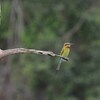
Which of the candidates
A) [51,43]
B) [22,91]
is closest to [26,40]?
[51,43]

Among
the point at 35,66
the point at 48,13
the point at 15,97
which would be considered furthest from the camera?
the point at 48,13

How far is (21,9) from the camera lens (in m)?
14.1

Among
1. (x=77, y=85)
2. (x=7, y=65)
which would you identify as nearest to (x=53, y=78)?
(x=77, y=85)

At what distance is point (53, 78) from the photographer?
14859 millimetres

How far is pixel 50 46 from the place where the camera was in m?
14.5

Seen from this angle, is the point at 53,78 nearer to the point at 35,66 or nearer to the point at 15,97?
the point at 35,66

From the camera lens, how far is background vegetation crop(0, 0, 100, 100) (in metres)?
13.7

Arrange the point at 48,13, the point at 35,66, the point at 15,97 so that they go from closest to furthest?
the point at 15,97, the point at 35,66, the point at 48,13

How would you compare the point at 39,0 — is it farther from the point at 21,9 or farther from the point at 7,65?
the point at 7,65

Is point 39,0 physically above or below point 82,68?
above

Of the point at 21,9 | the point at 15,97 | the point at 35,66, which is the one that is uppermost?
the point at 21,9

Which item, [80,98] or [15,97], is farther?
[80,98]

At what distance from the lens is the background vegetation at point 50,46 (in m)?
13.7

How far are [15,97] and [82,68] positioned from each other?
2393 millimetres
